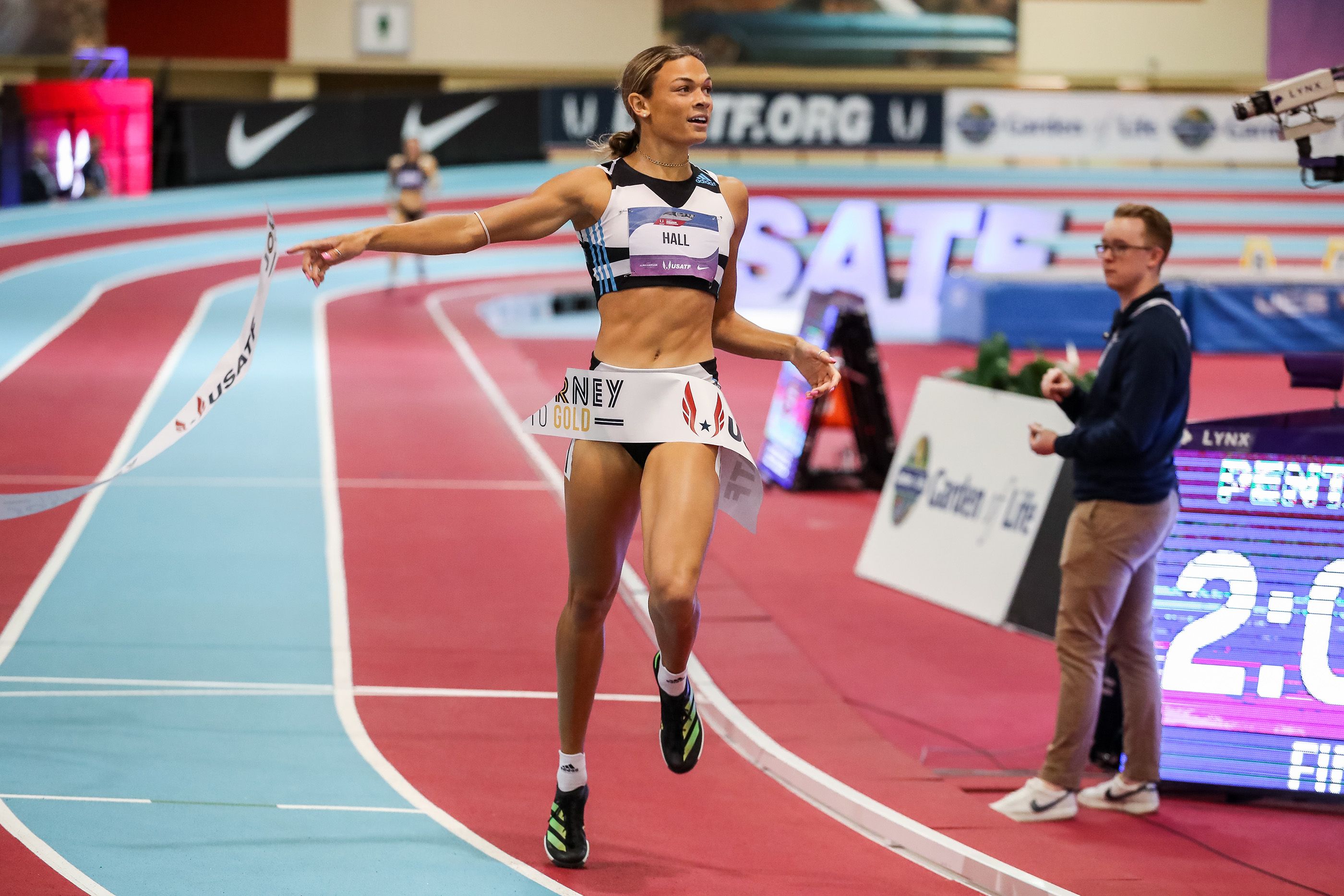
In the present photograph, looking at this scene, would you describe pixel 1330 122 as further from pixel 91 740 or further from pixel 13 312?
pixel 13 312

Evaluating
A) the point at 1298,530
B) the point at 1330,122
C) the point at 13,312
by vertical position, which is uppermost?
the point at 1330,122

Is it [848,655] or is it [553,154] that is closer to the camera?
[848,655]

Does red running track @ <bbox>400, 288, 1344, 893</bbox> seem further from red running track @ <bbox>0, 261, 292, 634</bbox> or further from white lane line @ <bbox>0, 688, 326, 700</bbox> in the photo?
red running track @ <bbox>0, 261, 292, 634</bbox>

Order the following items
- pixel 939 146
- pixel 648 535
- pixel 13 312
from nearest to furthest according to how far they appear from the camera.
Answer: pixel 648 535 → pixel 13 312 → pixel 939 146

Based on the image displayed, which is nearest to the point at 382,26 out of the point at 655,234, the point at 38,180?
the point at 38,180

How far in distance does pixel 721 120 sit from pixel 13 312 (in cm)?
1514

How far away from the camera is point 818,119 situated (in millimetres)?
31156

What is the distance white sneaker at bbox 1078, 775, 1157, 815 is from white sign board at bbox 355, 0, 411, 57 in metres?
32.0

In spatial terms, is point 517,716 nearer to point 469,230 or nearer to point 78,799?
point 78,799

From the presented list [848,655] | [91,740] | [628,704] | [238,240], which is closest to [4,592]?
[91,740]

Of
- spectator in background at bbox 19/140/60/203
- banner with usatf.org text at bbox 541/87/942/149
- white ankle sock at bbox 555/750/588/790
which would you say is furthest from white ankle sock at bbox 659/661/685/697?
spectator in background at bbox 19/140/60/203

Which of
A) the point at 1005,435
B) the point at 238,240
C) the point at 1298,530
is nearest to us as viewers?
the point at 1298,530

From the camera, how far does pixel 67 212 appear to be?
28234mm

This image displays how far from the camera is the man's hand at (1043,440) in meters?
5.28
